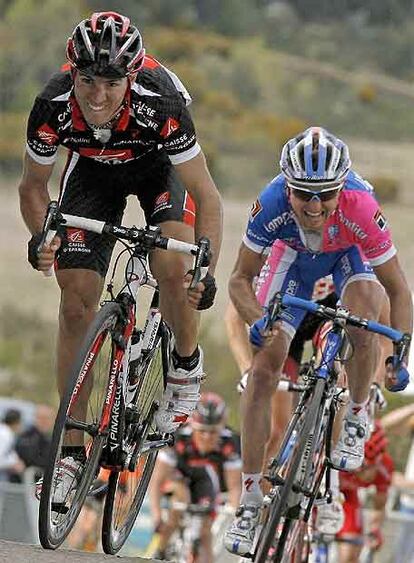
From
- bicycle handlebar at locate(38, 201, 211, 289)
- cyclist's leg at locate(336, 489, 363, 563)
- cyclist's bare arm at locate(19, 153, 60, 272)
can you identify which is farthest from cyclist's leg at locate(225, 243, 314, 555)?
cyclist's leg at locate(336, 489, 363, 563)

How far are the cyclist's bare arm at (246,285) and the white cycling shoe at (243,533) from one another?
3.60ft

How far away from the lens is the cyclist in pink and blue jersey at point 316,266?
8.40 m

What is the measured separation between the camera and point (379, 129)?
4344 cm

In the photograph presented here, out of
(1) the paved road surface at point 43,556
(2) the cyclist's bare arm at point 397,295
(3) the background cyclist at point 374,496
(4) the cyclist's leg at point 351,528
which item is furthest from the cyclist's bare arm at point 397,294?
(4) the cyclist's leg at point 351,528

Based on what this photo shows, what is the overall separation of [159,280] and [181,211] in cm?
37

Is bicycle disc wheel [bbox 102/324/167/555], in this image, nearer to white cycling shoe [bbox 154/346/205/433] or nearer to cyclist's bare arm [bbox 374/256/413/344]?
white cycling shoe [bbox 154/346/205/433]

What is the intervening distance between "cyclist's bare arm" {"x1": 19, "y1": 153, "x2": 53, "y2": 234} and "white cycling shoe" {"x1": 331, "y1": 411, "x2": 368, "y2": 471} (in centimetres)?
225

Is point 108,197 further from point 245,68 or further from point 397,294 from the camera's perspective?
point 245,68

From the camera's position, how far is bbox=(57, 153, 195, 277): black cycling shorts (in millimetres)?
7910

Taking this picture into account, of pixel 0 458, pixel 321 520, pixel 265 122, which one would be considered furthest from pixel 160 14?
pixel 321 520

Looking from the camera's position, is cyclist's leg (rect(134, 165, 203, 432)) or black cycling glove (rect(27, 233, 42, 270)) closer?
black cycling glove (rect(27, 233, 42, 270))

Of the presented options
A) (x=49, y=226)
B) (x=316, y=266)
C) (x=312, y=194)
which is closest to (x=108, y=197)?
(x=49, y=226)

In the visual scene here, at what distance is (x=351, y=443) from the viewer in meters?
9.10

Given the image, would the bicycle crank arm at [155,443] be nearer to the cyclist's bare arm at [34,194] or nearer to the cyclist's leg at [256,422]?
the cyclist's leg at [256,422]
